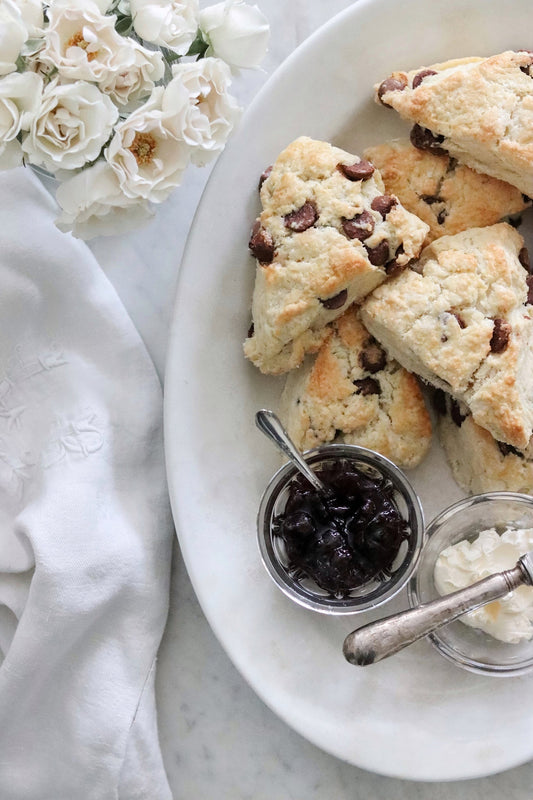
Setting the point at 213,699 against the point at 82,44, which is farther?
the point at 213,699

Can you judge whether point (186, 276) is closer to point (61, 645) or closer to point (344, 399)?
point (344, 399)

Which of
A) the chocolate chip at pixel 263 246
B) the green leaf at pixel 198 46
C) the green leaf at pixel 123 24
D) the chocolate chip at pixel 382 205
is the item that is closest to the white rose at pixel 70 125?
the green leaf at pixel 123 24

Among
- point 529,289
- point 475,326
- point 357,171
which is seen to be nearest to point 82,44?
point 357,171

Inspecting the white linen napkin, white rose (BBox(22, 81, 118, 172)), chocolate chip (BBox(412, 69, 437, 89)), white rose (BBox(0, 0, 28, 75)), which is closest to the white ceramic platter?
chocolate chip (BBox(412, 69, 437, 89))

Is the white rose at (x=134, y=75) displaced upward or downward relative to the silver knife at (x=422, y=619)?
upward

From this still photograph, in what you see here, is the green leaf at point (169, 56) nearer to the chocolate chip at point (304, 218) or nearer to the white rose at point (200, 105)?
the white rose at point (200, 105)

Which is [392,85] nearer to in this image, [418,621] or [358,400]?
[358,400]

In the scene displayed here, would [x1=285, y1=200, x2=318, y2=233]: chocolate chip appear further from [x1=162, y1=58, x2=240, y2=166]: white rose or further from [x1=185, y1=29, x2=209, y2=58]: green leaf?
[x1=185, y1=29, x2=209, y2=58]: green leaf
